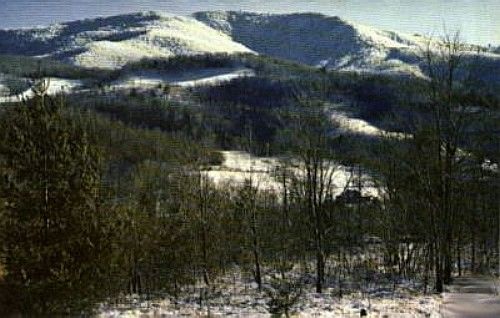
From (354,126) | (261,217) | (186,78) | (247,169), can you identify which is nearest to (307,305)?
(261,217)

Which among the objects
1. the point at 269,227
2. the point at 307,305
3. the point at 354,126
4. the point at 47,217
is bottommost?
the point at 269,227

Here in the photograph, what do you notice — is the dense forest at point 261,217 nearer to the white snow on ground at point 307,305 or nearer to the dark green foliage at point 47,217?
the dark green foliage at point 47,217

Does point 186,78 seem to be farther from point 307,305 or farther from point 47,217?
point 47,217

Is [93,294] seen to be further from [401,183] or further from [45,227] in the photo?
[401,183]

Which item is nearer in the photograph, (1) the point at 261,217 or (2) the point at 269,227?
(2) the point at 269,227

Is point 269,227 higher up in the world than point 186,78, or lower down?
lower down

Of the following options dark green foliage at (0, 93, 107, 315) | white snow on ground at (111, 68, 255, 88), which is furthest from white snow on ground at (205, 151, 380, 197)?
white snow on ground at (111, 68, 255, 88)

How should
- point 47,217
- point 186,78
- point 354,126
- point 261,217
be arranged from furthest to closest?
point 186,78 → point 354,126 → point 261,217 → point 47,217

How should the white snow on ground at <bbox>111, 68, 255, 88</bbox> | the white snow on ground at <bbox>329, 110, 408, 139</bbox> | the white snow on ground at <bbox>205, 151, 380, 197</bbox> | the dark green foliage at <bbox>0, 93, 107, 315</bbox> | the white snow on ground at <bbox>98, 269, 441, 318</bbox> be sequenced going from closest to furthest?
the dark green foliage at <bbox>0, 93, 107, 315</bbox>, the white snow on ground at <bbox>98, 269, 441, 318</bbox>, the white snow on ground at <bbox>205, 151, 380, 197</bbox>, the white snow on ground at <bbox>329, 110, 408, 139</bbox>, the white snow on ground at <bbox>111, 68, 255, 88</bbox>

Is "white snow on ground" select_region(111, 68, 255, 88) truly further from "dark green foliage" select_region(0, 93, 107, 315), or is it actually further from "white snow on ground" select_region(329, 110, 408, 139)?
"dark green foliage" select_region(0, 93, 107, 315)
